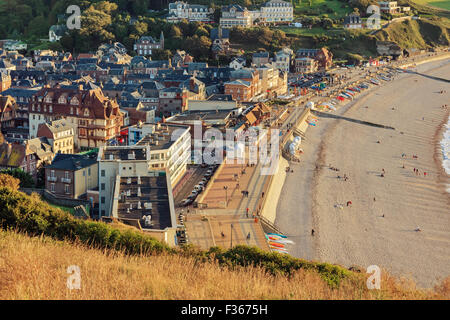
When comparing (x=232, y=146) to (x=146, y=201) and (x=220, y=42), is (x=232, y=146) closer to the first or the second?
(x=146, y=201)

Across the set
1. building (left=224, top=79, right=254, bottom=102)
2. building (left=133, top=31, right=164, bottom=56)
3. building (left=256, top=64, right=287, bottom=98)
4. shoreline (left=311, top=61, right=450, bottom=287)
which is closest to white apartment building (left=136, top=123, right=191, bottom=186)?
shoreline (left=311, top=61, right=450, bottom=287)

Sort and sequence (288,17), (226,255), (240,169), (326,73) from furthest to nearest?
(288,17) < (326,73) < (240,169) < (226,255)

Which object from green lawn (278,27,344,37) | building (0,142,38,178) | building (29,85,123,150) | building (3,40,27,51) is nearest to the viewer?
building (0,142,38,178)

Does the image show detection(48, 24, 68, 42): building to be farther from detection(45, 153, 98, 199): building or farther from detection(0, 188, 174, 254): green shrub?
detection(0, 188, 174, 254): green shrub

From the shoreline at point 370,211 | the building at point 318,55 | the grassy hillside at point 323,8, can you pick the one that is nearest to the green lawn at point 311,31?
the grassy hillside at point 323,8

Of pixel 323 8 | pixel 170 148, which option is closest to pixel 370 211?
pixel 170 148

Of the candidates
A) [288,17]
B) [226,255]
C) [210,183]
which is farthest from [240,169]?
[288,17]

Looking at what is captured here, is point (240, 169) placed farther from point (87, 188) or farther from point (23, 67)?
point (23, 67)
